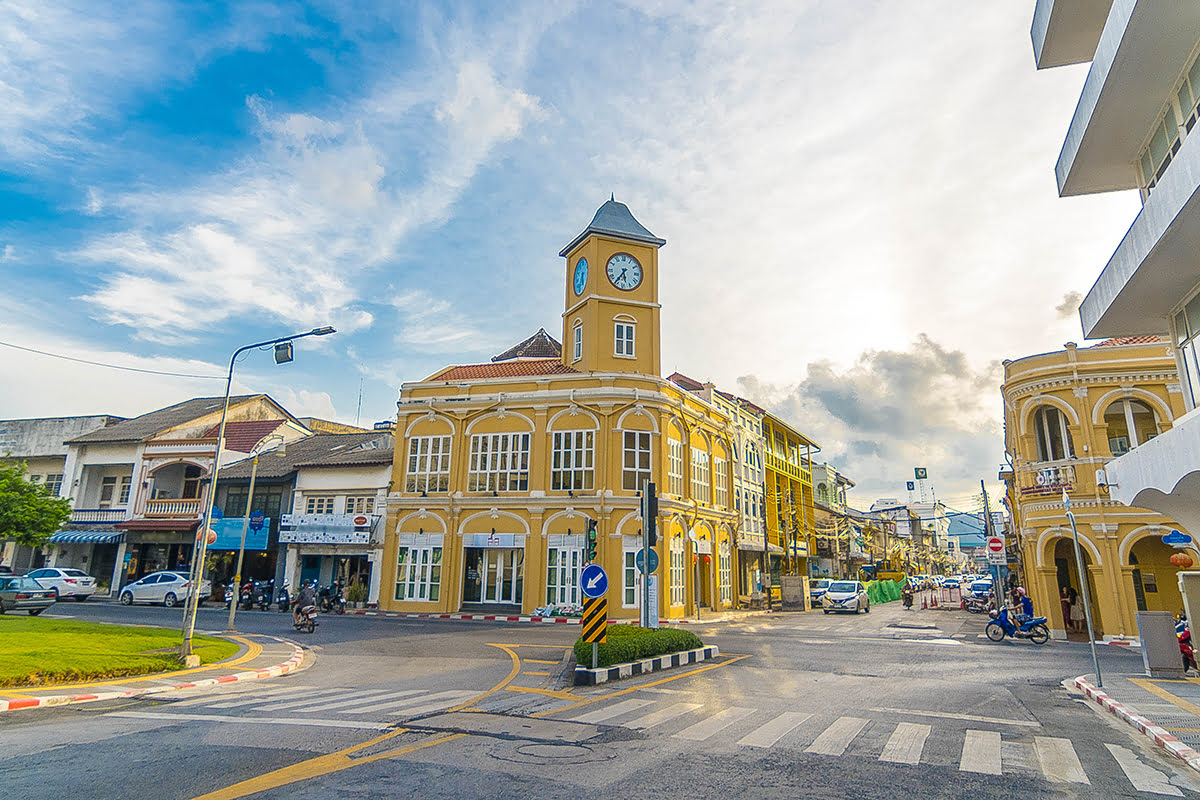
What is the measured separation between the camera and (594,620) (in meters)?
13.0

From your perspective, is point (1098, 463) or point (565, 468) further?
point (565, 468)

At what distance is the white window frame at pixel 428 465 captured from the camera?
3234 cm

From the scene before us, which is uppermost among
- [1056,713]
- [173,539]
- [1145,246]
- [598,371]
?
[598,371]

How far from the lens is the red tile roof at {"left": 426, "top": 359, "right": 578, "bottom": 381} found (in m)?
33.6

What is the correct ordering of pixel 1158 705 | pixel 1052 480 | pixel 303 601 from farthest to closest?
1. pixel 1052 480
2. pixel 303 601
3. pixel 1158 705

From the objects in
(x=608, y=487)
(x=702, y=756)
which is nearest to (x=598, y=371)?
(x=608, y=487)

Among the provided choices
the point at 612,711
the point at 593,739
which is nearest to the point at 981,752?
the point at 593,739

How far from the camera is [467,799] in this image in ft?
18.2

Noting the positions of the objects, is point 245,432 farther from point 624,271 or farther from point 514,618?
point 624,271

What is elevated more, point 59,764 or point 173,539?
point 173,539

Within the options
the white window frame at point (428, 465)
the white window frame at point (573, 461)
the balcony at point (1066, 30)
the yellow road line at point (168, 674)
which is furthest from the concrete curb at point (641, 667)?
the white window frame at point (428, 465)

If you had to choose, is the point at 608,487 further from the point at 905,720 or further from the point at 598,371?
the point at 905,720

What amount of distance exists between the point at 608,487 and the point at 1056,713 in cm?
2054

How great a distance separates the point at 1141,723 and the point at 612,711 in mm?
7023
